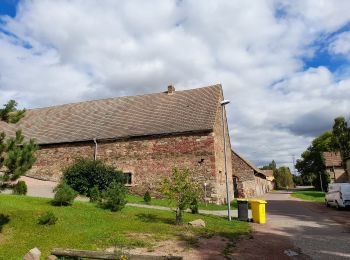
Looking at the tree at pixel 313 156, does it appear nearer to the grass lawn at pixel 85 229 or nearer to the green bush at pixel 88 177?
the green bush at pixel 88 177

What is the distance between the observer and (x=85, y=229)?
12.2 m

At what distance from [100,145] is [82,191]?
5867 millimetres

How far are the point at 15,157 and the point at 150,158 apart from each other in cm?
1672

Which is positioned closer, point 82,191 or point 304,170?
point 82,191

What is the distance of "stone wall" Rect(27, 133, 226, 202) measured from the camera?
24859 millimetres

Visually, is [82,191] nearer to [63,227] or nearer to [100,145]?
[100,145]

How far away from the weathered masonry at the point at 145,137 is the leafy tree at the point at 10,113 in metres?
16.0

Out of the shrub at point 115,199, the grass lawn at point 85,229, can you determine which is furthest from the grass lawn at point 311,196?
the shrub at point 115,199

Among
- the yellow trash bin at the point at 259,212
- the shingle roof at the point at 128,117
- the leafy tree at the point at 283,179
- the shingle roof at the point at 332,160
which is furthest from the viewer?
the leafy tree at the point at 283,179

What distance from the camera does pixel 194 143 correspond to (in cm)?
2542

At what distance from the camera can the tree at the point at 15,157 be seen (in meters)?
10.1

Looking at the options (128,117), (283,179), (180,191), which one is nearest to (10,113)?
(180,191)

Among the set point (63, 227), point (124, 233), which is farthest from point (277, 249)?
point (63, 227)

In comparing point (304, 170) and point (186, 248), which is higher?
point (304, 170)
